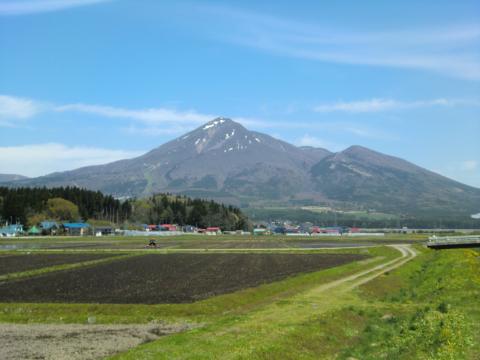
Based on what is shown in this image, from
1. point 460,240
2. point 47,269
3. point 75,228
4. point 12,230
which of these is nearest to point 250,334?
point 47,269

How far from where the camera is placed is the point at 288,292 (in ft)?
117

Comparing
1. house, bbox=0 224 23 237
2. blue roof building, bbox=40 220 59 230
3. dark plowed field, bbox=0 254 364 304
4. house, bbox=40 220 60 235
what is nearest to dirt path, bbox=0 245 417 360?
dark plowed field, bbox=0 254 364 304

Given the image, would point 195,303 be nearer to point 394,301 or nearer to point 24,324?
point 24,324

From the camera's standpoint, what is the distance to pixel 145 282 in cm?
4181

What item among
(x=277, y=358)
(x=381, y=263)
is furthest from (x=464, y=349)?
(x=381, y=263)

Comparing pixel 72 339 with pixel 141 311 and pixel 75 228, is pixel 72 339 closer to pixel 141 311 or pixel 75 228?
pixel 141 311

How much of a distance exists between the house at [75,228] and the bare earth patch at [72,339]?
168 meters

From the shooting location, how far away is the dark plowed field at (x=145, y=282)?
109ft

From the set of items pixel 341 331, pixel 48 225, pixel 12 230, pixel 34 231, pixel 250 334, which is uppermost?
pixel 48 225

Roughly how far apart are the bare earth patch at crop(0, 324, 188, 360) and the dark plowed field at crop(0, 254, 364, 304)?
711 cm

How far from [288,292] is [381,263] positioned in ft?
88.3

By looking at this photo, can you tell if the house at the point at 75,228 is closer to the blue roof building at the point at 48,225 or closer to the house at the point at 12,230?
the blue roof building at the point at 48,225

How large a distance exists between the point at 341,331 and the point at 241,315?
5000 mm

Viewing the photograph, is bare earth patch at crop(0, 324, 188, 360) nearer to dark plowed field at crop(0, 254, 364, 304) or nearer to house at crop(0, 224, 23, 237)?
dark plowed field at crop(0, 254, 364, 304)
